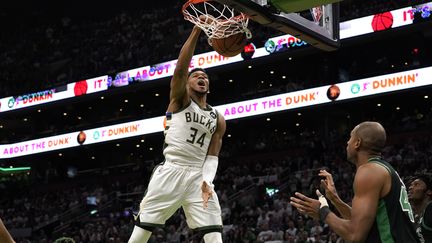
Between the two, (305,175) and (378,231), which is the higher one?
(305,175)

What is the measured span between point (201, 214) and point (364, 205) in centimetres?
273

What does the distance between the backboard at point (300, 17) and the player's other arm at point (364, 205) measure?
2.47 meters

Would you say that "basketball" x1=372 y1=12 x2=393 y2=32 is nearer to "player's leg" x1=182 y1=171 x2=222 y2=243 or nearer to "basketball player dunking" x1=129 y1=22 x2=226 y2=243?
"basketball player dunking" x1=129 y1=22 x2=226 y2=243

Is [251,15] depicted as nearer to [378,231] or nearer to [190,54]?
[190,54]

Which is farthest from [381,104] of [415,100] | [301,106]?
[301,106]

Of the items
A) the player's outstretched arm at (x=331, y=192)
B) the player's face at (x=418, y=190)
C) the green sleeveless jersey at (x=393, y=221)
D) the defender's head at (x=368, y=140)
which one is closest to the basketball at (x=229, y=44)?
the player's face at (x=418, y=190)

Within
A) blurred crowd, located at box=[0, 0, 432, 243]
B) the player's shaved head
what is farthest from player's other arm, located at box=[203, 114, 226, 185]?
blurred crowd, located at box=[0, 0, 432, 243]

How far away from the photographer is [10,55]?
40531mm

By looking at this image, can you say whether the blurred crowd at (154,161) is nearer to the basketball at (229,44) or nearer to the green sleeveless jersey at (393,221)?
the basketball at (229,44)

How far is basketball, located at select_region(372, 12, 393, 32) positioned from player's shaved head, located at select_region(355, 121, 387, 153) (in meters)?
19.9

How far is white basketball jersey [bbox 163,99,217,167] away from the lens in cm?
718

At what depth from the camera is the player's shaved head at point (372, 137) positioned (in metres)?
4.80

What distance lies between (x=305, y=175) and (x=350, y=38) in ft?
18.9

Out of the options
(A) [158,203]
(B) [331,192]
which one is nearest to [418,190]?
(B) [331,192]
